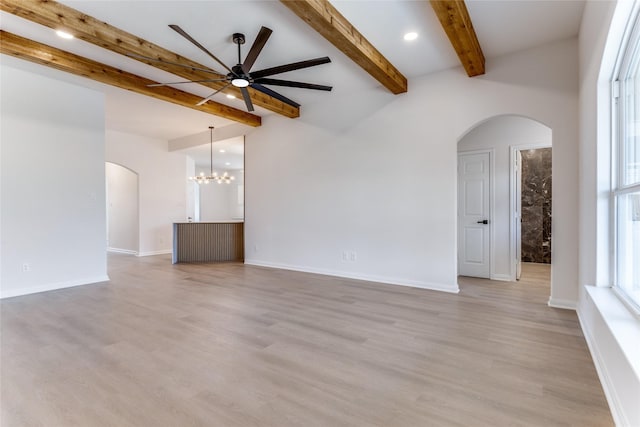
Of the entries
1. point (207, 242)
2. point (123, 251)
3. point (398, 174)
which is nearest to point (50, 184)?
point (207, 242)

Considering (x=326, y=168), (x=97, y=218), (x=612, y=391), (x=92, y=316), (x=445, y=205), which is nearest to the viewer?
(x=612, y=391)

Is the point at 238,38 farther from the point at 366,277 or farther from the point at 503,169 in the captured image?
the point at 503,169

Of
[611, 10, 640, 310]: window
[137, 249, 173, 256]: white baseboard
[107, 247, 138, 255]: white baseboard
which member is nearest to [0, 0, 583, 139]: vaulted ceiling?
[611, 10, 640, 310]: window

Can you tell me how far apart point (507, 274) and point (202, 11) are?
540cm

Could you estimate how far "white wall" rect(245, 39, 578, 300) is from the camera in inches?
140

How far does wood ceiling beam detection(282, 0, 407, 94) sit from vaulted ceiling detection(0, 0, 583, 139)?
0.06 metres

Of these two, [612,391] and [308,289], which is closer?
[612,391]

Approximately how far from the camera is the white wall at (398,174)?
3549 mm

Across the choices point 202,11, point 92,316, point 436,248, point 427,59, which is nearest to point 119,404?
point 92,316

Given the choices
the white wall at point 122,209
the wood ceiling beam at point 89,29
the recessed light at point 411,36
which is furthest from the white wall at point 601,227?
the white wall at point 122,209

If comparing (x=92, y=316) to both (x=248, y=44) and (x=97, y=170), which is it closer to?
(x=97, y=170)

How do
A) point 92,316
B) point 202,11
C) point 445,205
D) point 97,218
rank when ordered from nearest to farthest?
point 202,11 < point 92,316 < point 445,205 < point 97,218

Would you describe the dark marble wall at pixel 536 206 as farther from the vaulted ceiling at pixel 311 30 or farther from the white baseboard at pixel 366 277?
the vaulted ceiling at pixel 311 30

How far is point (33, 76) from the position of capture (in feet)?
14.1
